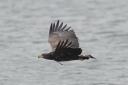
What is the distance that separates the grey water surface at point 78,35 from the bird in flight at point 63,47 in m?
1.54

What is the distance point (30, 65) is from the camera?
1530 centimetres

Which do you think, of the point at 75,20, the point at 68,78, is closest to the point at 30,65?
the point at 68,78

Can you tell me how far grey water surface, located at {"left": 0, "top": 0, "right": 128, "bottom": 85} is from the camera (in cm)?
1430

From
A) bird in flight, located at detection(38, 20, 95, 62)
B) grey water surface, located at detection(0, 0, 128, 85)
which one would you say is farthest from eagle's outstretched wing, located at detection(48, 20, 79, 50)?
grey water surface, located at detection(0, 0, 128, 85)

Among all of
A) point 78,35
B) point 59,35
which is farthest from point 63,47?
point 78,35

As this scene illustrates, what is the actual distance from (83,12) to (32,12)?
1.47 meters

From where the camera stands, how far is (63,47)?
456 inches

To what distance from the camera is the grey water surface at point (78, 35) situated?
14305 mm

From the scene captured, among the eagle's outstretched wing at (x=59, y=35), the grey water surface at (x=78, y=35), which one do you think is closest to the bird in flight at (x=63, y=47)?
the eagle's outstretched wing at (x=59, y=35)

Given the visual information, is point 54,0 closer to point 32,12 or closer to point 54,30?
point 32,12

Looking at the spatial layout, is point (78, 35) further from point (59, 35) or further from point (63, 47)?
point (63, 47)

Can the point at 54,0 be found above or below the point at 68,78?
above

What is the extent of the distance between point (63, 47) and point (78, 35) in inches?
254

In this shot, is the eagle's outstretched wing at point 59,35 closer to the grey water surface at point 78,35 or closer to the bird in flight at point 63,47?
the bird in flight at point 63,47
